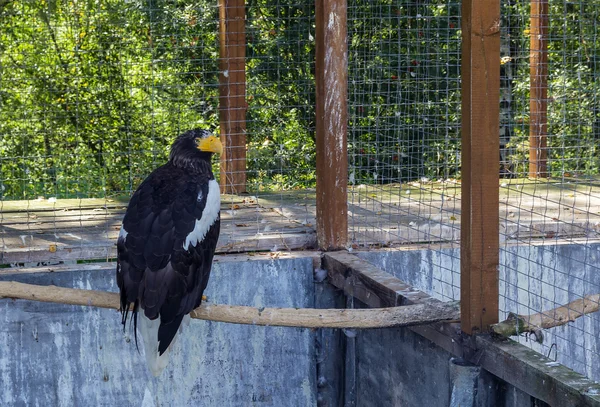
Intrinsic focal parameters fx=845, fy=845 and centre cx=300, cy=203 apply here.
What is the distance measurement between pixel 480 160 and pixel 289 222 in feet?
7.24

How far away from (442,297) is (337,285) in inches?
28.3

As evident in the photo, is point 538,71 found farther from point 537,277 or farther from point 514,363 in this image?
point 514,363

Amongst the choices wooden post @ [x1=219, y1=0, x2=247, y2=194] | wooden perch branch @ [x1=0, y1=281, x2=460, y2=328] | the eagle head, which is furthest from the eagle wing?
wooden post @ [x1=219, y1=0, x2=247, y2=194]

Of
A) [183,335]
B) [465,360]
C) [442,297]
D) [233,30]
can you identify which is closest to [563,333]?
[442,297]

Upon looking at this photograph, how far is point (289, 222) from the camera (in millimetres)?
5094

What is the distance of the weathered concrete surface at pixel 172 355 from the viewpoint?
4.25 m

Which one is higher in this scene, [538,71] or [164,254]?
[538,71]

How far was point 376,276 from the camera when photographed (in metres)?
Answer: 3.99

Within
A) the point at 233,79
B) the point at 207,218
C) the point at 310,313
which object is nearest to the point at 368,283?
the point at 310,313

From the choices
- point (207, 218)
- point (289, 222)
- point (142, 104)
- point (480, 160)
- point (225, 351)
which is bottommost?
point (225, 351)

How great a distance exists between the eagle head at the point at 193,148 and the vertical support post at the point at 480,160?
4.35 feet

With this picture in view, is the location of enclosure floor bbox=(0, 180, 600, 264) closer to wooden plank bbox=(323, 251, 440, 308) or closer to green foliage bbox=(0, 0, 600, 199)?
wooden plank bbox=(323, 251, 440, 308)

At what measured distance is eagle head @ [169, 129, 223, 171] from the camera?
3.90 meters

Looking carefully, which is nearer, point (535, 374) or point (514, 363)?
point (535, 374)
